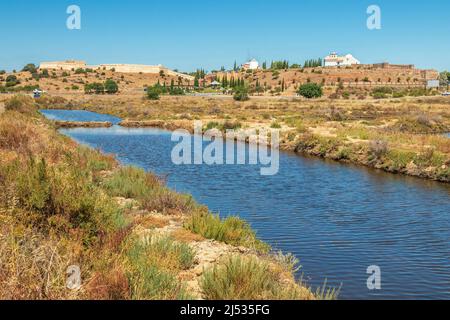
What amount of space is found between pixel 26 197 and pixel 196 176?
47.1 ft

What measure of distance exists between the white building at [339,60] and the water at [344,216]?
6192 inches

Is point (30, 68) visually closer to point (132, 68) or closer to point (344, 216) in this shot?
point (132, 68)

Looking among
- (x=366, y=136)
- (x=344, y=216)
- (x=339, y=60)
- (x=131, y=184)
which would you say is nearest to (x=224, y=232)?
(x=131, y=184)

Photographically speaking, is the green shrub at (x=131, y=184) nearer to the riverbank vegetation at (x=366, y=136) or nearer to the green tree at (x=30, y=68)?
the riverbank vegetation at (x=366, y=136)

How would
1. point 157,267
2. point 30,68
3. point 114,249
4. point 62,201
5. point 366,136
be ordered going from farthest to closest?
point 30,68
point 366,136
point 62,201
point 114,249
point 157,267

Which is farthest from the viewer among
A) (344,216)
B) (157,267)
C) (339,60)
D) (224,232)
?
(339,60)

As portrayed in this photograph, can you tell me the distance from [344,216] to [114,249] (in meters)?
9.26

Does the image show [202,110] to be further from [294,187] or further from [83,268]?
[83,268]

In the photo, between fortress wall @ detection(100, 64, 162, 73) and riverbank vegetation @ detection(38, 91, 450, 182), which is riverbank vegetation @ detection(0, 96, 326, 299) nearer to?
riverbank vegetation @ detection(38, 91, 450, 182)

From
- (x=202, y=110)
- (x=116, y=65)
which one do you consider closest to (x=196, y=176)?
(x=202, y=110)

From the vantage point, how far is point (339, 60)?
17912 centimetres

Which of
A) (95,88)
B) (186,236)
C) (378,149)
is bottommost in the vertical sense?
(186,236)

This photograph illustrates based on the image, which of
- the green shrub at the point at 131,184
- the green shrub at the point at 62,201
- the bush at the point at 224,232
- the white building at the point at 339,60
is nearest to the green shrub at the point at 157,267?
the green shrub at the point at 62,201

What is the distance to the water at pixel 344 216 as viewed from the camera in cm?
1071
